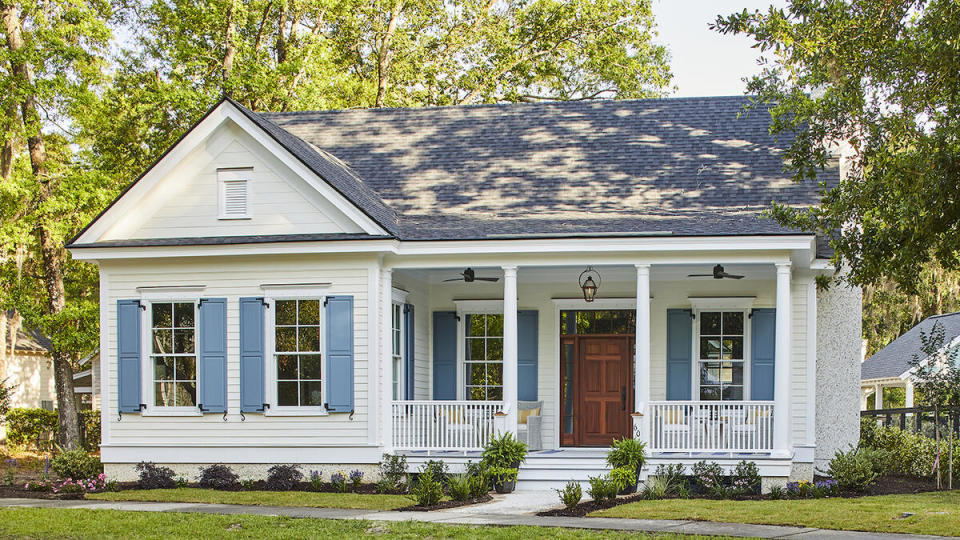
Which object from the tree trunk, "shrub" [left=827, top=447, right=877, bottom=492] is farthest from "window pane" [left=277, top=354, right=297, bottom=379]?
"shrub" [left=827, top=447, right=877, bottom=492]

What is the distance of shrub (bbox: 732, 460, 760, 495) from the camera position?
14220 millimetres

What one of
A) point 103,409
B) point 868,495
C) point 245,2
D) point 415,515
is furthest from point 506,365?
point 245,2

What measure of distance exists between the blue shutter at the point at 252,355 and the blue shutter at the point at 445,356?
3544mm

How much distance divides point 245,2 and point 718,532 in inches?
855

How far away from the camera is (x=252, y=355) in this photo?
15547mm

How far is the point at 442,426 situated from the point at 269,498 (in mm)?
3056

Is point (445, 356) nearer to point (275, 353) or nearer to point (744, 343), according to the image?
point (275, 353)

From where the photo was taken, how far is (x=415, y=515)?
1200 centimetres

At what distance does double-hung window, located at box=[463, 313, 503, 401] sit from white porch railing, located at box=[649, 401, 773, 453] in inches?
140

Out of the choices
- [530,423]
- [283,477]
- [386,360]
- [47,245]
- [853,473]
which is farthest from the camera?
[47,245]

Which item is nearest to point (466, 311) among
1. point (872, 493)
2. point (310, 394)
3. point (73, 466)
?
point (310, 394)

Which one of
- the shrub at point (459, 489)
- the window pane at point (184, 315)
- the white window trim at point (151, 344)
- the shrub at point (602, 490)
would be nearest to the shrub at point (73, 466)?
the white window trim at point (151, 344)

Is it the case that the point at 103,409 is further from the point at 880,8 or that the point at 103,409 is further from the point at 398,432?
the point at 880,8

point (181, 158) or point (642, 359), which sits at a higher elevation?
point (181, 158)
